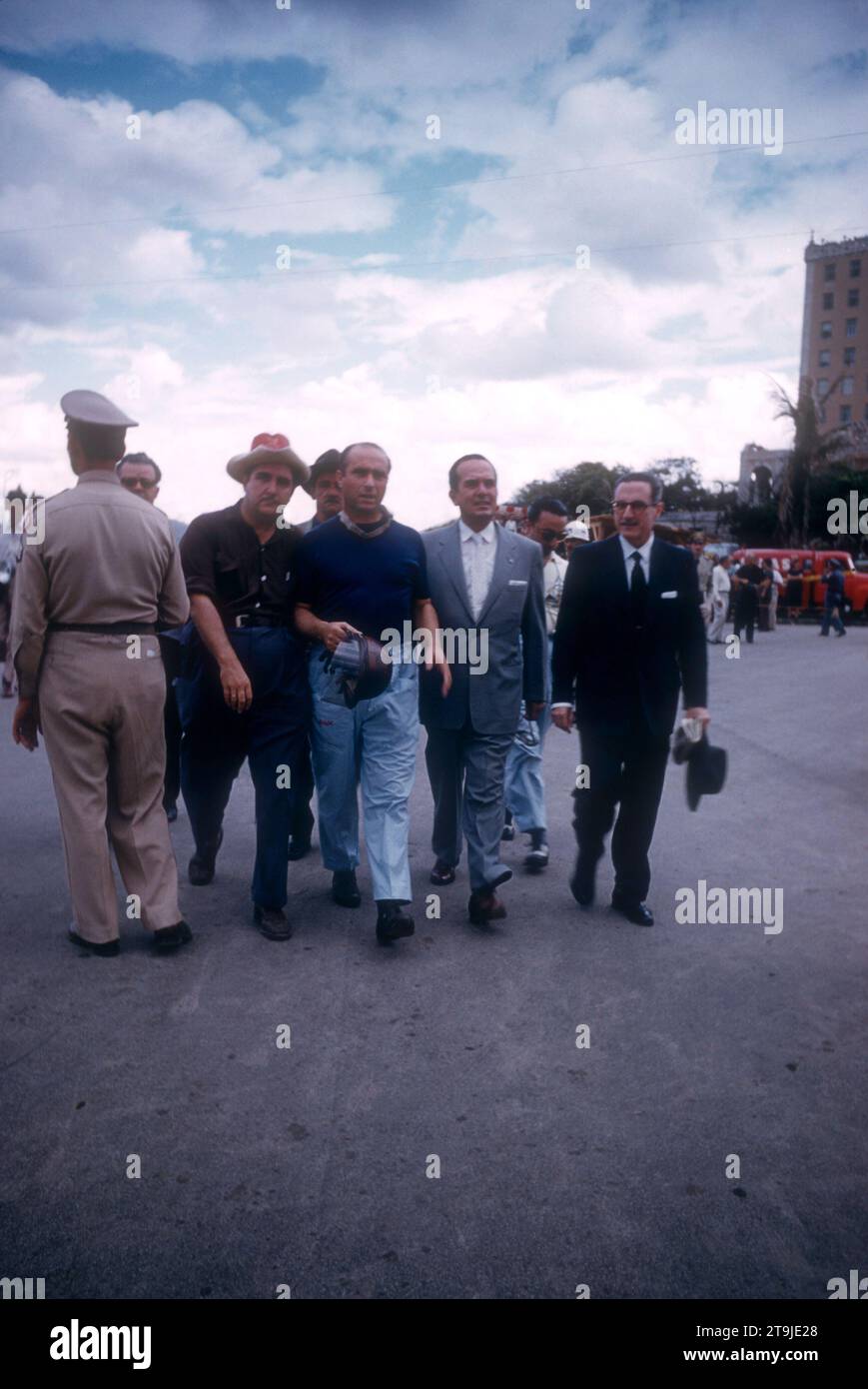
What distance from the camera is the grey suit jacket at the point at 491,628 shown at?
5094 millimetres

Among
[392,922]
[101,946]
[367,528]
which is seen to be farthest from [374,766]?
[101,946]

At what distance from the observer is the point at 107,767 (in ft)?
14.4

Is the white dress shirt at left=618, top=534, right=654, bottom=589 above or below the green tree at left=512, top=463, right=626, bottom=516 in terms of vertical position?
below

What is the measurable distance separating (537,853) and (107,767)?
249cm

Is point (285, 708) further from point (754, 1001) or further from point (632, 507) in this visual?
point (754, 1001)

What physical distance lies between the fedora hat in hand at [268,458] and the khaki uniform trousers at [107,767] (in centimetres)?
98

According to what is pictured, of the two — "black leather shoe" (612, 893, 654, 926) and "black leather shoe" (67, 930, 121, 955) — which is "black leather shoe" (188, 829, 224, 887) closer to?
"black leather shoe" (67, 930, 121, 955)

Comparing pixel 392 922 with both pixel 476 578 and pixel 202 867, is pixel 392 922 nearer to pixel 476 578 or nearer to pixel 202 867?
pixel 202 867

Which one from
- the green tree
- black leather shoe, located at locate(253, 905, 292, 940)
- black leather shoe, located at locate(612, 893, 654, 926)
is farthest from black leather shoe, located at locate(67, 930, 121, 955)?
the green tree

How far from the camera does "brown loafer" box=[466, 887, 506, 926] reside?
484cm

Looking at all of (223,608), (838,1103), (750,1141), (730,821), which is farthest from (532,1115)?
(730,821)

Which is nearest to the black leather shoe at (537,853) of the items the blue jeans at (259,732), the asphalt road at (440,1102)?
the asphalt road at (440,1102)

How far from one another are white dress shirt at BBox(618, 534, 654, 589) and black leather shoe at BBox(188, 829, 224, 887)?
2.55 m

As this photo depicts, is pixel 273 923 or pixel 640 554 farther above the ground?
pixel 640 554
